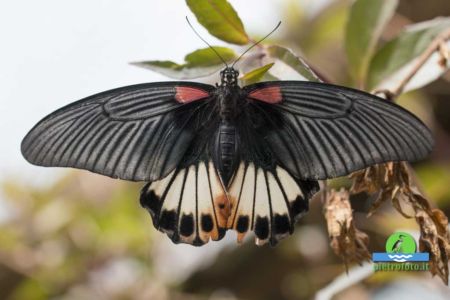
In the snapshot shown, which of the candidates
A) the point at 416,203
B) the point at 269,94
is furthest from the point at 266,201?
the point at 416,203

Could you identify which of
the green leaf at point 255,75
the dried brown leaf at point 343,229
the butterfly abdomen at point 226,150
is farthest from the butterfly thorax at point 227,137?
the dried brown leaf at point 343,229

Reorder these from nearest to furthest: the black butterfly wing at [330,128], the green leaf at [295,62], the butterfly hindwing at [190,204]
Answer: the black butterfly wing at [330,128] < the green leaf at [295,62] < the butterfly hindwing at [190,204]

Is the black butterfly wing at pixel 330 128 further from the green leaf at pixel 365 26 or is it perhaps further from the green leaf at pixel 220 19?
the green leaf at pixel 365 26

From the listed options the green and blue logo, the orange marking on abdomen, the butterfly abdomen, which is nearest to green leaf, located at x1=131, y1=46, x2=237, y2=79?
the butterfly abdomen

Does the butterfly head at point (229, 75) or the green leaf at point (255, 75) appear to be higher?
the butterfly head at point (229, 75)

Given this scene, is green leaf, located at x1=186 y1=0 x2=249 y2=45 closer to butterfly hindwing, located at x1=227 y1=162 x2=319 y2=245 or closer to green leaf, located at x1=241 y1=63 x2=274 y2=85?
green leaf, located at x1=241 y1=63 x2=274 y2=85

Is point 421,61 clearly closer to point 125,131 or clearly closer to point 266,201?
point 266,201

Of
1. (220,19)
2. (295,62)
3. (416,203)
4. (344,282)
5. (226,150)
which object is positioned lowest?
(344,282)
